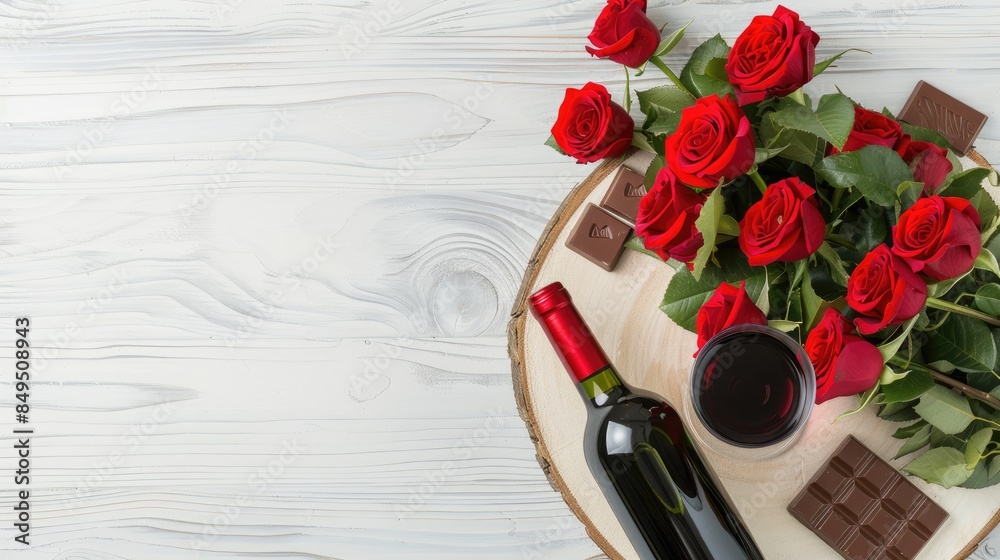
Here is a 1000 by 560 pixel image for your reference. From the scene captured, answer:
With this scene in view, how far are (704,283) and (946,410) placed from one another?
0.31 meters

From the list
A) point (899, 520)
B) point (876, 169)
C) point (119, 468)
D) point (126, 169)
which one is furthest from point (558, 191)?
point (119, 468)

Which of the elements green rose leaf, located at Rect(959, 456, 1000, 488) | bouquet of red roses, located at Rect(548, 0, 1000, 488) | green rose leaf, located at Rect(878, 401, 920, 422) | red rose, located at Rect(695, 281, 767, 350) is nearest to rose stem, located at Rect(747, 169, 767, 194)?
bouquet of red roses, located at Rect(548, 0, 1000, 488)

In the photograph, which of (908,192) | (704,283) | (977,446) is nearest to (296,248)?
(704,283)

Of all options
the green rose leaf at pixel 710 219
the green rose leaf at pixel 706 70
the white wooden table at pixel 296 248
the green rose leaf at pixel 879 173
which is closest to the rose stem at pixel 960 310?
the green rose leaf at pixel 879 173

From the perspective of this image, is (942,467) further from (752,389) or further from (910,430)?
(752,389)

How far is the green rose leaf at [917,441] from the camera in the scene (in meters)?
0.84

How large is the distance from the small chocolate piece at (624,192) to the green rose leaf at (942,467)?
47 cm

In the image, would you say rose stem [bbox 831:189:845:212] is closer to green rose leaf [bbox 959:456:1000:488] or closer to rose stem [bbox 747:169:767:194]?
rose stem [bbox 747:169:767:194]

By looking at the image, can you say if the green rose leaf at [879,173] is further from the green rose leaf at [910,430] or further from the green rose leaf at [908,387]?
the green rose leaf at [910,430]

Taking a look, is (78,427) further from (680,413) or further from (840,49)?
(840,49)

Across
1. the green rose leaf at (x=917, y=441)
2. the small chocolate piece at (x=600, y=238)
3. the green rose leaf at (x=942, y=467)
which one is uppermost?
the small chocolate piece at (x=600, y=238)

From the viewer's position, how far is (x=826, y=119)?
0.75 m

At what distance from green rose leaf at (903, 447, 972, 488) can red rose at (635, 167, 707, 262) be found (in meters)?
0.40

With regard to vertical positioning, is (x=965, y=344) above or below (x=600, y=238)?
below
